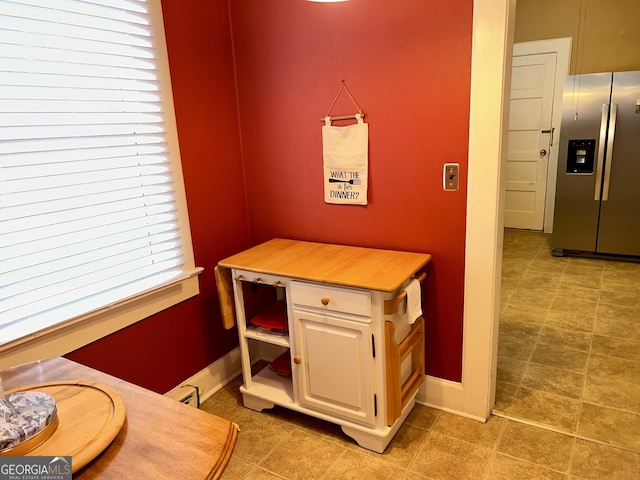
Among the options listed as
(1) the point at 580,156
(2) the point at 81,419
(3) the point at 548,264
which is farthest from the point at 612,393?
(1) the point at 580,156

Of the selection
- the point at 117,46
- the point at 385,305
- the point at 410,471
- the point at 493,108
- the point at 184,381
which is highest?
the point at 117,46

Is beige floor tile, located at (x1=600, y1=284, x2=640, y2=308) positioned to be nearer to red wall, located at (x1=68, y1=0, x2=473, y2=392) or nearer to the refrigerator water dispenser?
the refrigerator water dispenser

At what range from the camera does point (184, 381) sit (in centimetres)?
243

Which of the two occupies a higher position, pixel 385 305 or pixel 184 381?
pixel 385 305

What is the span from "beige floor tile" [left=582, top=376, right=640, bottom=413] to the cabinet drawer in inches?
56.0

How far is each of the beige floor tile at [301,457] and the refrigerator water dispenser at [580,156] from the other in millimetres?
3630

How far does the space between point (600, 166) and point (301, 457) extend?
3807 millimetres

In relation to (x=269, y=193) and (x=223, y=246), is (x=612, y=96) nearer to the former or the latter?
(x=269, y=193)

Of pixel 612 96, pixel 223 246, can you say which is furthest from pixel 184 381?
pixel 612 96

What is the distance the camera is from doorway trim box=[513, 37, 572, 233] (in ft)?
15.7

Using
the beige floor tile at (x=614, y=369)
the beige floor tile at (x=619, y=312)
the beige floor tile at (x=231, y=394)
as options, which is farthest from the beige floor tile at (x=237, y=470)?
the beige floor tile at (x=619, y=312)

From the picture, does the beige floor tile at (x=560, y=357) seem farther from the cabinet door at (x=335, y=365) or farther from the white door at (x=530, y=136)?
the white door at (x=530, y=136)

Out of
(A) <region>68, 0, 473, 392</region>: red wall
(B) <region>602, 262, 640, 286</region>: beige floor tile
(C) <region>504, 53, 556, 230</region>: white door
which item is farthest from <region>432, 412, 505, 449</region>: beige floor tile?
(C) <region>504, 53, 556, 230</region>: white door

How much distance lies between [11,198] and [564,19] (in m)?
5.28
